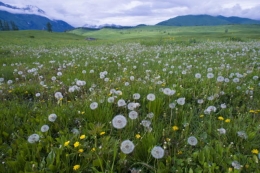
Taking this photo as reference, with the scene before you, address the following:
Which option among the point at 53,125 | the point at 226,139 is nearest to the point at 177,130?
the point at 226,139

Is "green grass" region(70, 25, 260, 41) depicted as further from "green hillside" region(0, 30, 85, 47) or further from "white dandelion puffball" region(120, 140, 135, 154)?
"white dandelion puffball" region(120, 140, 135, 154)

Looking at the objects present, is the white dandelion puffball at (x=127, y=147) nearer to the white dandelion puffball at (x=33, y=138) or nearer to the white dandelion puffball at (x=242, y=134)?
the white dandelion puffball at (x=33, y=138)

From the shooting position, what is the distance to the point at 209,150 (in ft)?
8.02

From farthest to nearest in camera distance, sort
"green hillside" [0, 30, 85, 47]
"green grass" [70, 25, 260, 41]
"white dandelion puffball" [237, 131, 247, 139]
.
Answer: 1. "green grass" [70, 25, 260, 41]
2. "green hillside" [0, 30, 85, 47]
3. "white dandelion puffball" [237, 131, 247, 139]

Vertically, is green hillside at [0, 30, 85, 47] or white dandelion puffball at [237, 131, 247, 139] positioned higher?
green hillside at [0, 30, 85, 47]

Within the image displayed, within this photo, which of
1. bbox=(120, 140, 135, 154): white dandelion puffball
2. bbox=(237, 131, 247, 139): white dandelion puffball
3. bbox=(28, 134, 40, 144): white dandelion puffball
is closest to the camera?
bbox=(120, 140, 135, 154): white dandelion puffball

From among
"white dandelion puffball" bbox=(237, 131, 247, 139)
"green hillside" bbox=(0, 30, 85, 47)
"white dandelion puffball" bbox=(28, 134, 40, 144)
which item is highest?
"green hillside" bbox=(0, 30, 85, 47)

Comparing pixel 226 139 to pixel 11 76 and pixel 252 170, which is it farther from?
pixel 11 76

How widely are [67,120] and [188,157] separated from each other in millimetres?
2044

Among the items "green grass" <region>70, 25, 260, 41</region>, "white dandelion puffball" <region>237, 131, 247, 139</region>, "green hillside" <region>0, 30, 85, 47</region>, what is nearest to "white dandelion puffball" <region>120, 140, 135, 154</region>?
"white dandelion puffball" <region>237, 131, 247, 139</region>

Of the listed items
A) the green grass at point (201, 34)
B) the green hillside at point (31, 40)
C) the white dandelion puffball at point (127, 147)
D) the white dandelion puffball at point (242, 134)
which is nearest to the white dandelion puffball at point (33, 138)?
the white dandelion puffball at point (127, 147)

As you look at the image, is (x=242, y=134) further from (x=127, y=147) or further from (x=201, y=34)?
(x=201, y=34)

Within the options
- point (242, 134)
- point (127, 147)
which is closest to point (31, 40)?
point (127, 147)

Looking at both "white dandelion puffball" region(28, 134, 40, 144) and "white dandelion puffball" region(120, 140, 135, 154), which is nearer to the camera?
"white dandelion puffball" region(120, 140, 135, 154)
